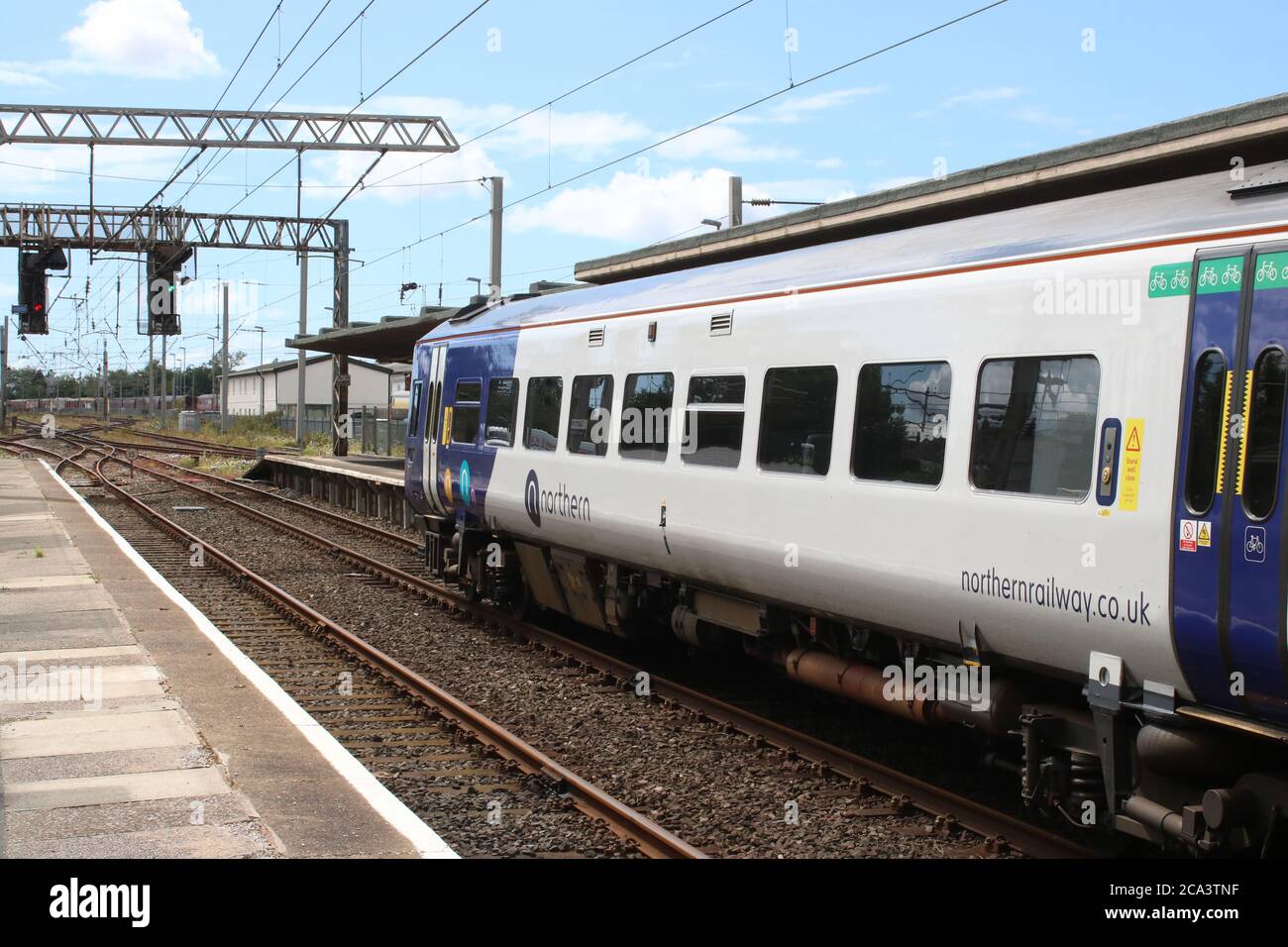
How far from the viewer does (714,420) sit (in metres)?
8.88

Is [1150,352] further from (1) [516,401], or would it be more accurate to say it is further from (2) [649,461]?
(1) [516,401]

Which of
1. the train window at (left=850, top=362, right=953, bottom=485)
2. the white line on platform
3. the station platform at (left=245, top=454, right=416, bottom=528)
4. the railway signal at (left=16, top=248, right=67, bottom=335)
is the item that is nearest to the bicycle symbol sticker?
the train window at (left=850, top=362, right=953, bottom=485)

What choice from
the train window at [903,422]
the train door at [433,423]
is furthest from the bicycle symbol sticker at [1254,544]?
the train door at [433,423]

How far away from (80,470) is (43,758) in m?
35.8

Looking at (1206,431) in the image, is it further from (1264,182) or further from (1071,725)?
(1071,725)

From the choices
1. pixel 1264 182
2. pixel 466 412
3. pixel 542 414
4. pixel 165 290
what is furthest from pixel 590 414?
pixel 165 290

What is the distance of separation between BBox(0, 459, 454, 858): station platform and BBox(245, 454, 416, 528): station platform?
8.91m

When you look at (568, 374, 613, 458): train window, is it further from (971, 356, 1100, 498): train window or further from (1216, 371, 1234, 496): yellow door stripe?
(1216, 371, 1234, 496): yellow door stripe

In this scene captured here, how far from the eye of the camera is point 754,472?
834 cm

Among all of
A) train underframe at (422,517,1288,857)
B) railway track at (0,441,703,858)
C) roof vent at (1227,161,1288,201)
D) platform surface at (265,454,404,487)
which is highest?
roof vent at (1227,161,1288,201)

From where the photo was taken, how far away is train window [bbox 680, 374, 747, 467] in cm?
860

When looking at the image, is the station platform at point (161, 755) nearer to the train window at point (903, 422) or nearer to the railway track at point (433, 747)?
the railway track at point (433, 747)

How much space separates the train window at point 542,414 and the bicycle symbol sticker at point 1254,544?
707 cm

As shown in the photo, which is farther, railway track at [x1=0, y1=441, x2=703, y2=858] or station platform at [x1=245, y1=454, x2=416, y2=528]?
station platform at [x1=245, y1=454, x2=416, y2=528]
